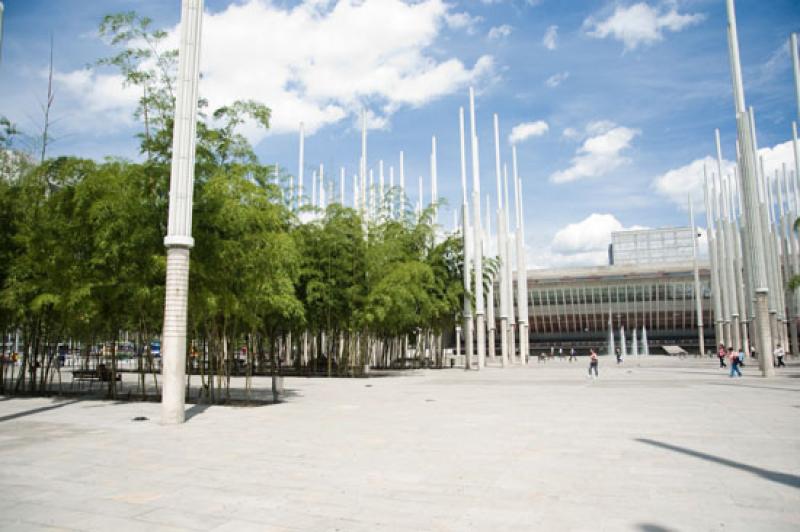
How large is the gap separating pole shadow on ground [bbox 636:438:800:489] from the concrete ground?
27 millimetres

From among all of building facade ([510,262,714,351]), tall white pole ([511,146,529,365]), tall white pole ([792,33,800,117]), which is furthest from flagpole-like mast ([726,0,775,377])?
building facade ([510,262,714,351])

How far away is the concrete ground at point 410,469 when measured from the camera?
17.6ft

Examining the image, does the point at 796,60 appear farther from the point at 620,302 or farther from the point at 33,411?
the point at 620,302

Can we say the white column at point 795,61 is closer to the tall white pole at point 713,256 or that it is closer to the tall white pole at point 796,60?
the tall white pole at point 796,60

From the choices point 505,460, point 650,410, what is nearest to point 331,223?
point 650,410

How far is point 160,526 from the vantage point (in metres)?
5.15

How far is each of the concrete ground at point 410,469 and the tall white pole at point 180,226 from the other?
92 cm

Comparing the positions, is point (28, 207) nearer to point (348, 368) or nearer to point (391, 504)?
point (391, 504)

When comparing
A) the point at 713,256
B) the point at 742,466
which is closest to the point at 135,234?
the point at 742,466

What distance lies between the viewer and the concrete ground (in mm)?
5363

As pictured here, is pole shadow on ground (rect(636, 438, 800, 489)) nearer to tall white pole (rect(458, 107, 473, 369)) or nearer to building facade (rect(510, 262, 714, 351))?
tall white pole (rect(458, 107, 473, 369))

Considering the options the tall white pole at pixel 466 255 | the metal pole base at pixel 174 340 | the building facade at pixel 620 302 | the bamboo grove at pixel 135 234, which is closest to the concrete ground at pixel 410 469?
the metal pole base at pixel 174 340

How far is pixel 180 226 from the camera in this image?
12.2m

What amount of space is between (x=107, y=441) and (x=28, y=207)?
11.5 m
